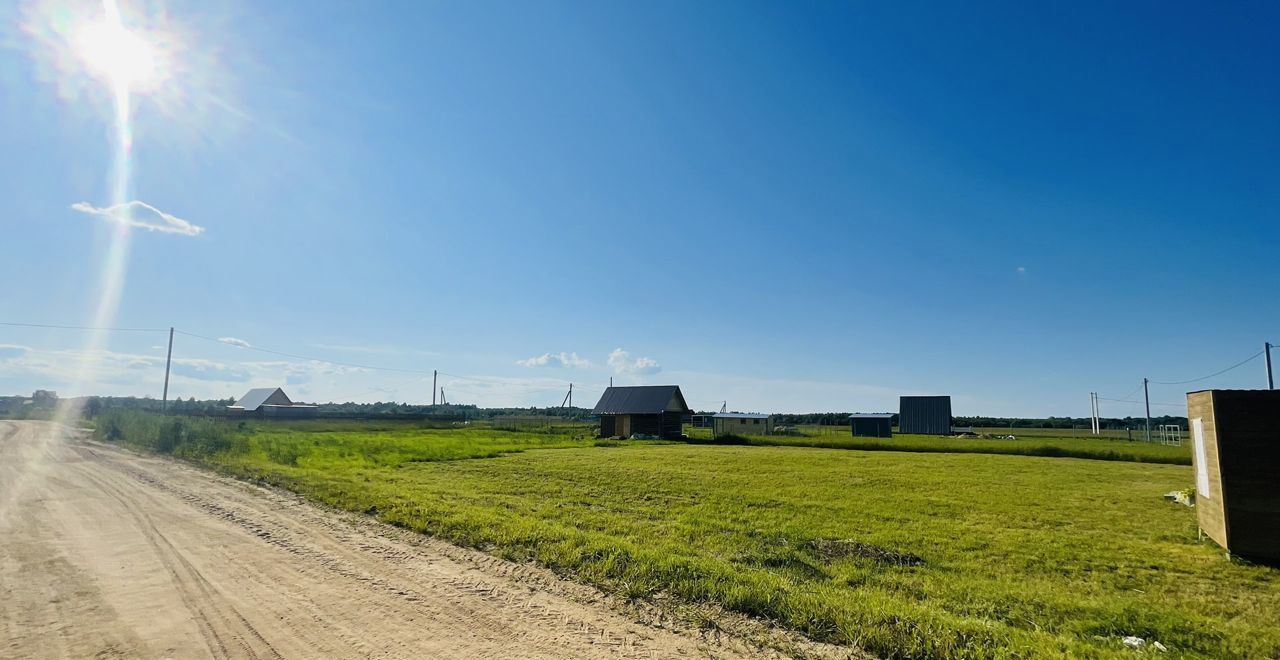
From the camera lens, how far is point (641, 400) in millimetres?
50125

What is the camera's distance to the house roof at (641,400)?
4903 cm

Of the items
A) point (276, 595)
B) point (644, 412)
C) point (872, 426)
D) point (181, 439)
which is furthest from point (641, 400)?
point (276, 595)

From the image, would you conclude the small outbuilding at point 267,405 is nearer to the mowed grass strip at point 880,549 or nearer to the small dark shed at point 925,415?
the mowed grass strip at point 880,549

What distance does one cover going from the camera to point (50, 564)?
6.89 meters

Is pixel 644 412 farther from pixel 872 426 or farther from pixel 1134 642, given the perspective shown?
pixel 1134 642

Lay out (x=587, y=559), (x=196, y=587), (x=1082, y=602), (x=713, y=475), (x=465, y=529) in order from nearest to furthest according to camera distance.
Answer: (x=196, y=587) → (x=1082, y=602) → (x=587, y=559) → (x=465, y=529) → (x=713, y=475)

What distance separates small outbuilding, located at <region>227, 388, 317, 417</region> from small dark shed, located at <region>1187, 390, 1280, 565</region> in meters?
76.4

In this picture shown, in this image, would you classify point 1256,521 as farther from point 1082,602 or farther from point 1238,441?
point 1082,602

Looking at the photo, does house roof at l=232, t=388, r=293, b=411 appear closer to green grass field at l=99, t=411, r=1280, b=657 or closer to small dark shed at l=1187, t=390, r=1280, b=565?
green grass field at l=99, t=411, r=1280, b=657

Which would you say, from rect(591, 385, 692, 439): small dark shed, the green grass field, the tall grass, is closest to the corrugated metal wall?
rect(591, 385, 692, 439): small dark shed

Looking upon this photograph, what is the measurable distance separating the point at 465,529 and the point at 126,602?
3952 millimetres

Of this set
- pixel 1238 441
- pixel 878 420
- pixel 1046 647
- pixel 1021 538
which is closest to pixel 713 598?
pixel 1046 647

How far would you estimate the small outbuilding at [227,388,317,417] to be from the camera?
66.6m

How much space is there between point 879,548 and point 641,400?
41110 mm
